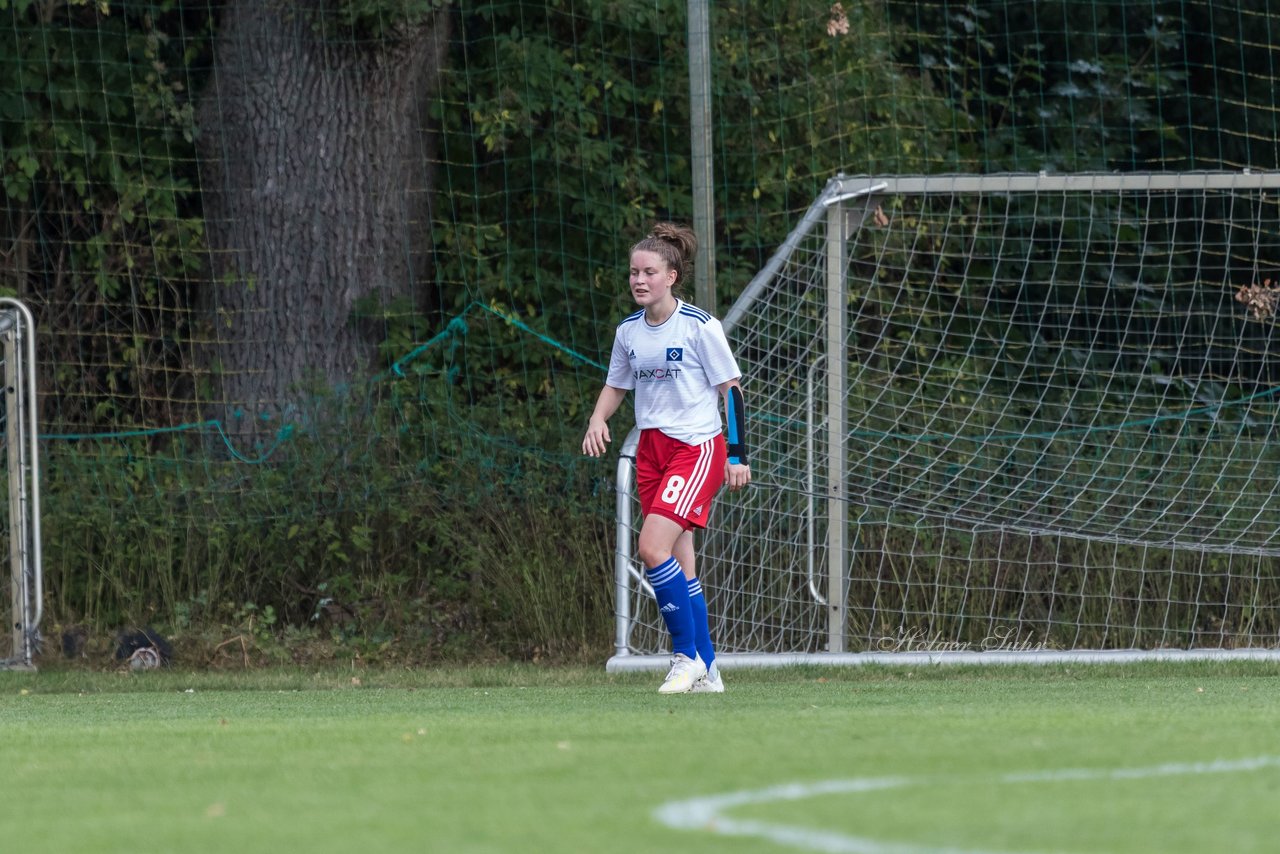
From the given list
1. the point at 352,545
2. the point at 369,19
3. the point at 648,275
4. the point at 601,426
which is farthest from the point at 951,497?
the point at 369,19

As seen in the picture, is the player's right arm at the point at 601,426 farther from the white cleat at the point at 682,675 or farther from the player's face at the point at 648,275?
the white cleat at the point at 682,675

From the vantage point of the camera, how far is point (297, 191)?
39.9 feet

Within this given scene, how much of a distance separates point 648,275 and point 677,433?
2.15ft

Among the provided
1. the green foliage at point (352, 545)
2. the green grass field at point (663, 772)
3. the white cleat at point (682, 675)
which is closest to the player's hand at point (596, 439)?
the white cleat at point (682, 675)

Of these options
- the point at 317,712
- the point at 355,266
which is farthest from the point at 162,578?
the point at 317,712

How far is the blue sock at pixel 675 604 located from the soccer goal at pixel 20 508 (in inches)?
Result: 149

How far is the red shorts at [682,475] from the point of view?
7.70 m

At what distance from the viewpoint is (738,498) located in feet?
33.4

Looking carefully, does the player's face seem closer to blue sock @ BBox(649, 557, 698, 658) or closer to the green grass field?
blue sock @ BBox(649, 557, 698, 658)

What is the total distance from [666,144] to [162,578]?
436cm

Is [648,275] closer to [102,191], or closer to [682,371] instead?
[682,371]

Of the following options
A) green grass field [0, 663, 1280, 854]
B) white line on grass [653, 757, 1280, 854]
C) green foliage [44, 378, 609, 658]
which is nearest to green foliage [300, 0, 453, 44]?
green foliage [44, 378, 609, 658]

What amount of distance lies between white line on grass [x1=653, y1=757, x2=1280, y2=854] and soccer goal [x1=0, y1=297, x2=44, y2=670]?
6482 millimetres

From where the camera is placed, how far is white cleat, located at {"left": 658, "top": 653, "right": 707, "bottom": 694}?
7.59 meters
